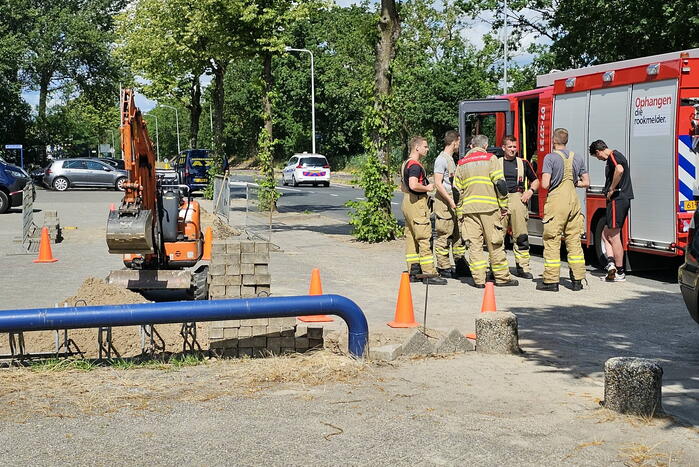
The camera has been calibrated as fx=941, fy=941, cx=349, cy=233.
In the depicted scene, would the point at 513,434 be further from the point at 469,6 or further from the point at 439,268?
the point at 469,6

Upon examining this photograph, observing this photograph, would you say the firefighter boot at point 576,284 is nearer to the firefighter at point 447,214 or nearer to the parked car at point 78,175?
the firefighter at point 447,214

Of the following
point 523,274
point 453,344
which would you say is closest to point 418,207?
point 523,274

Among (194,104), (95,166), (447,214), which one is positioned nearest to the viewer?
(447,214)

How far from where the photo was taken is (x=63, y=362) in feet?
25.1

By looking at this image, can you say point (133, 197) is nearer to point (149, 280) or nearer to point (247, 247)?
point (149, 280)

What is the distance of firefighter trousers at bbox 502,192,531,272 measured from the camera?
44.4ft

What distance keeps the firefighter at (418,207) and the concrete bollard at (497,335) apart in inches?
179

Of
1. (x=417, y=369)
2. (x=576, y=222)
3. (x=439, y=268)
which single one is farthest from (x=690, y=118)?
(x=417, y=369)

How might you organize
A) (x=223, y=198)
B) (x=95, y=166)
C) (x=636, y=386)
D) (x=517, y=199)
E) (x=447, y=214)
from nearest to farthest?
(x=636, y=386) < (x=447, y=214) < (x=517, y=199) < (x=223, y=198) < (x=95, y=166)

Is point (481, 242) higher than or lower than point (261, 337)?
higher

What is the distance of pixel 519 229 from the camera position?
44.5 feet

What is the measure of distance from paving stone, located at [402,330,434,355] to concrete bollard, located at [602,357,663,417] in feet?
6.76

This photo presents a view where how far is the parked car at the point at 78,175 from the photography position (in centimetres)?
4525

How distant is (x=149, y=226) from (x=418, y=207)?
4.07 metres
